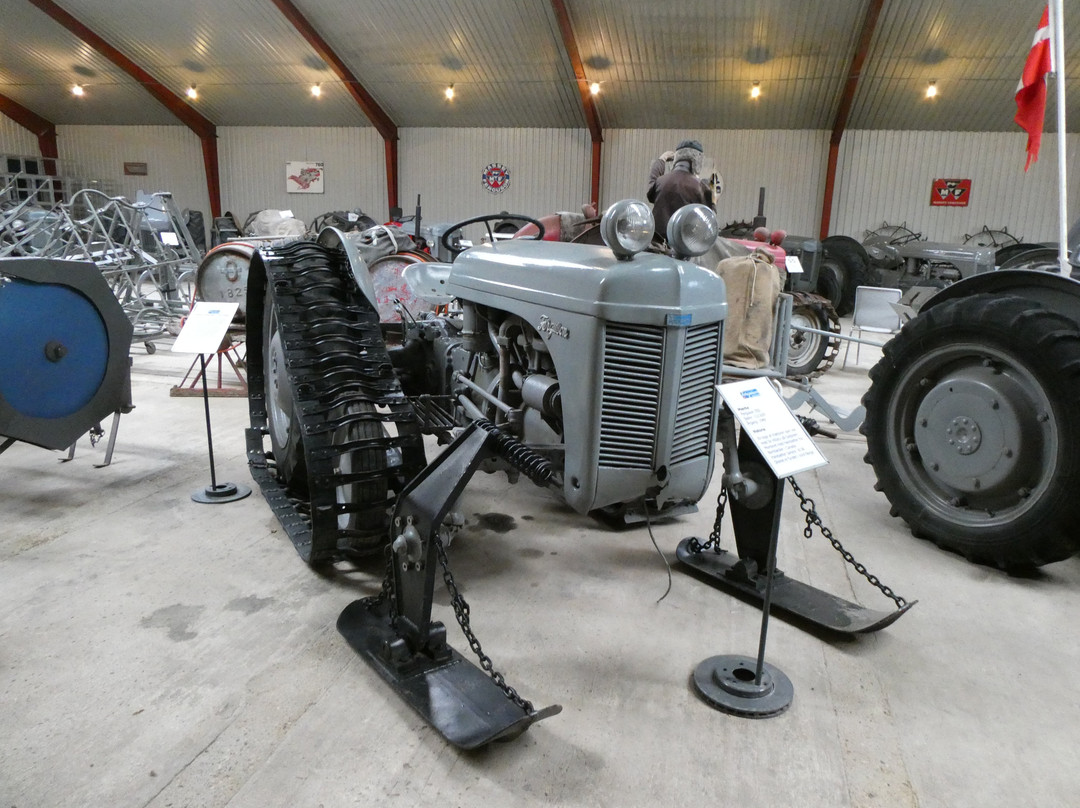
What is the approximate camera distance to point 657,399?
2.27 m

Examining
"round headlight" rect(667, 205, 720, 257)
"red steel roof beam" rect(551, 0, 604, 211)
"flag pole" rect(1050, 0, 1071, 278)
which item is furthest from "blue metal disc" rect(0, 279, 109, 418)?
"red steel roof beam" rect(551, 0, 604, 211)

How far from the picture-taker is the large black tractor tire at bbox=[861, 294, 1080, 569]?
9.22 feet

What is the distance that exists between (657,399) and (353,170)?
1686cm

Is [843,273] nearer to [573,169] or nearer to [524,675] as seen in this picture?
[573,169]

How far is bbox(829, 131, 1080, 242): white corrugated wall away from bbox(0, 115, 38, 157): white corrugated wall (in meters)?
19.9

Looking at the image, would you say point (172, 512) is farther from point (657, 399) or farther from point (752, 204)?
point (752, 204)

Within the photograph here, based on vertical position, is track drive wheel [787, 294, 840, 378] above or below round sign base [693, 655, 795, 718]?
above

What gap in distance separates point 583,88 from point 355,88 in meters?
4.96

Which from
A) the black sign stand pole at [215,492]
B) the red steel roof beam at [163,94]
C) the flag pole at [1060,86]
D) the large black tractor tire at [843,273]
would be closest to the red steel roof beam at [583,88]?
the large black tractor tire at [843,273]

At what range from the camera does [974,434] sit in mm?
3086

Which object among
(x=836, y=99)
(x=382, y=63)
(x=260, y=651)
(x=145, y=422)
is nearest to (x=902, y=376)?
(x=260, y=651)

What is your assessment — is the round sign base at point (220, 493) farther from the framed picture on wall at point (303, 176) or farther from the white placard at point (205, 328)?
the framed picture on wall at point (303, 176)

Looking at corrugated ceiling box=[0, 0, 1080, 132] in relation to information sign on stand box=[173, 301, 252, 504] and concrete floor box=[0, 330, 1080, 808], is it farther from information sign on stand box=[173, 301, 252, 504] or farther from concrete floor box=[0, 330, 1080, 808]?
concrete floor box=[0, 330, 1080, 808]

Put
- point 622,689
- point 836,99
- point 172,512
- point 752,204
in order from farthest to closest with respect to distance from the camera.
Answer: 1. point 752,204
2. point 836,99
3. point 172,512
4. point 622,689
